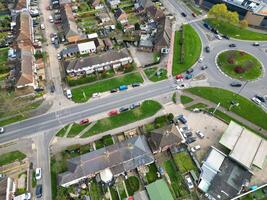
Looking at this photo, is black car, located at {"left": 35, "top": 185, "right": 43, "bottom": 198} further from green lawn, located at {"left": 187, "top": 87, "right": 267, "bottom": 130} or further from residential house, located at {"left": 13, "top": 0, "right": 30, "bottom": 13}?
residential house, located at {"left": 13, "top": 0, "right": 30, "bottom": 13}

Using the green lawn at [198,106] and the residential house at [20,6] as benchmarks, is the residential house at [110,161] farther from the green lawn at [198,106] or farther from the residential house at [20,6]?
the residential house at [20,6]

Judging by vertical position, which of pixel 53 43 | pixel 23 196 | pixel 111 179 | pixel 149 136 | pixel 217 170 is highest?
pixel 53 43

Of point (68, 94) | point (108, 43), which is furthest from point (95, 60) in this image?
point (68, 94)


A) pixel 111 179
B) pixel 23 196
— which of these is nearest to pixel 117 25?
pixel 111 179

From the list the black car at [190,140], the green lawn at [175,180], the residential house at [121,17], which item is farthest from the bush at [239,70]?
the residential house at [121,17]

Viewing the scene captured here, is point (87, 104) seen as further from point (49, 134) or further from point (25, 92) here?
point (25, 92)

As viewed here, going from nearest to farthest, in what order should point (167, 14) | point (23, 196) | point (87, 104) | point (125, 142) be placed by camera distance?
1. point (23, 196)
2. point (125, 142)
3. point (87, 104)
4. point (167, 14)

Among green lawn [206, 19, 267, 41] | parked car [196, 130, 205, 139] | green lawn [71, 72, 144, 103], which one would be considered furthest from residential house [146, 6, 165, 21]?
parked car [196, 130, 205, 139]

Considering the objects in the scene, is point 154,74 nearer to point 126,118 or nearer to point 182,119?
point 182,119
